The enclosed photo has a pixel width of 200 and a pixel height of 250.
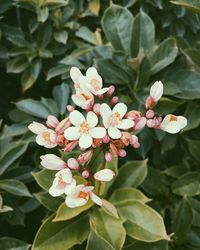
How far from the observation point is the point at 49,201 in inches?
59.5

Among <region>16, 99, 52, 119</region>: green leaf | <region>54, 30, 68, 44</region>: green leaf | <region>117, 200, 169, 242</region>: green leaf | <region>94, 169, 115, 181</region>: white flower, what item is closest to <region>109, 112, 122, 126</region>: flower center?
<region>94, 169, 115, 181</region>: white flower

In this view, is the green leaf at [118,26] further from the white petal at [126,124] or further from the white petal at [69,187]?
the white petal at [69,187]

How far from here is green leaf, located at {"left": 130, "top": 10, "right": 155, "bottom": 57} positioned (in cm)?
172

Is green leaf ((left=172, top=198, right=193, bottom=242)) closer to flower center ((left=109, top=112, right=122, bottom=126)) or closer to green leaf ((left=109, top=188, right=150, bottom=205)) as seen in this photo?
green leaf ((left=109, top=188, right=150, bottom=205))

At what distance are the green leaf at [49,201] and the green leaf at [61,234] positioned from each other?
66mm

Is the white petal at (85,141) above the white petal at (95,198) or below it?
above

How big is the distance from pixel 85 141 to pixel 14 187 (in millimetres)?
509

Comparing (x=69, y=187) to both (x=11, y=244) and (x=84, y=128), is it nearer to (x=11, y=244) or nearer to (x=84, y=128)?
(x=84, y=128)

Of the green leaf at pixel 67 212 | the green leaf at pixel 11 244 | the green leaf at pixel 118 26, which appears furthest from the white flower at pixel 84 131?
the green leaf at pixel 118 26

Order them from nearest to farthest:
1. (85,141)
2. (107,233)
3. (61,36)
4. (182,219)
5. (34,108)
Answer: (85,141)
(107,233)
(182,219)
(34,108)
(61,36)

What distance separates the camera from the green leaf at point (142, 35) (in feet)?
5.65

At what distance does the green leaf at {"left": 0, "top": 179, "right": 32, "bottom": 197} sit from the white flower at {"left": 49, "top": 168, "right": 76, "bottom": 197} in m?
0.41

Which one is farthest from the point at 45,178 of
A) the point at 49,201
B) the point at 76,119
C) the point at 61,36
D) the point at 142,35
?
the point at 61,36

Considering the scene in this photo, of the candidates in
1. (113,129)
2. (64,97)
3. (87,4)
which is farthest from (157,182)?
(87,4)
